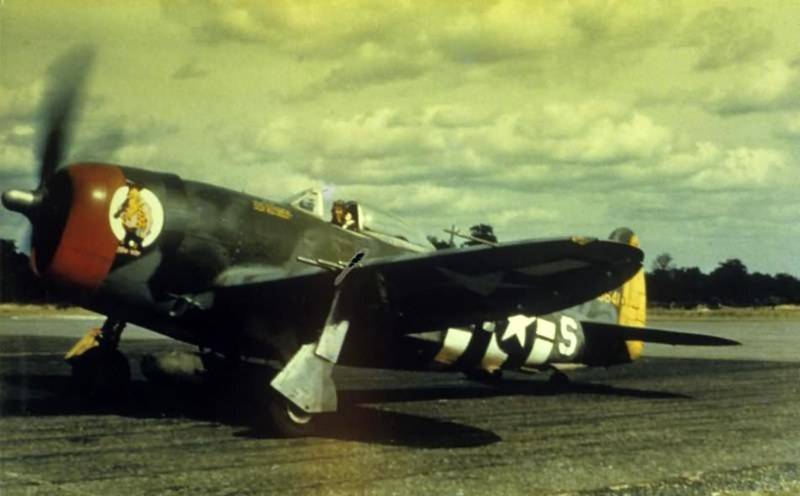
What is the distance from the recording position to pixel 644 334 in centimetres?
1309

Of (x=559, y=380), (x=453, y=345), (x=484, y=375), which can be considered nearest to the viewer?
(x=453, y=345)

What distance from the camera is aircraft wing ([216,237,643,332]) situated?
7.70 metres

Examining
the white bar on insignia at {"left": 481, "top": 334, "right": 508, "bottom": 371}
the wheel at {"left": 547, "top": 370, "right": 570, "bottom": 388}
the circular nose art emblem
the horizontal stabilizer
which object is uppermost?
the circular nose art emblem

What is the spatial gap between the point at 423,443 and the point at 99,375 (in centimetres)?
384

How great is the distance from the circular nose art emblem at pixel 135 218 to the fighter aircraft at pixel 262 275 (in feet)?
0.04

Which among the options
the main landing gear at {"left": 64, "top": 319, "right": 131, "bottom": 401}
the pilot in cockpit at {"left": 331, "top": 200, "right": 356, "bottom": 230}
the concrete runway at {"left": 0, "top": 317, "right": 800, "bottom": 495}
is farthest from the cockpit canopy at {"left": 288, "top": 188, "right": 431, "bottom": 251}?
the main landing gear at {"left": 64, "top": 319, "right": 131, "bottom": 401}

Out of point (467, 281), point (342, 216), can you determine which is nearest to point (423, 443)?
point (467, 281)

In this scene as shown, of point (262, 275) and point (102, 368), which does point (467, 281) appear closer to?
point (262, 275)

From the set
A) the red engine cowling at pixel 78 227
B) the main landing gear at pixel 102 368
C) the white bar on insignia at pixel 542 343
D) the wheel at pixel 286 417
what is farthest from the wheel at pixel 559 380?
the red engine cowling at pixel 78 227

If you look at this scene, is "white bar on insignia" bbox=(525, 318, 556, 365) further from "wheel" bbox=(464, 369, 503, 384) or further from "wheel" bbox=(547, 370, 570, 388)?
"wheel" bbox=(547, 370, 570, 388)

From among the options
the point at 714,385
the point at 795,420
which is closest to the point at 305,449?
the point at 795,420

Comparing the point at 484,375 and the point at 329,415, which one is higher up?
the point at 484,375

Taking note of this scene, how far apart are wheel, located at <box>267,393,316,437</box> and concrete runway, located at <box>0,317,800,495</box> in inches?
6.8

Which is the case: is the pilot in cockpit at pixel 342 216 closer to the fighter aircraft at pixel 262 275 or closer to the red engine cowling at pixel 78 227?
the fighter aircraft at pixel 262 275
